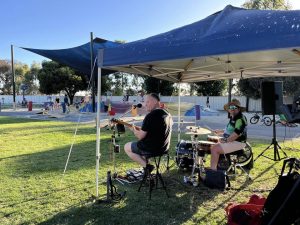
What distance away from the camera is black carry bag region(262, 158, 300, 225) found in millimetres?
2758

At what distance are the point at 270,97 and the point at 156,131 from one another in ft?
13.8

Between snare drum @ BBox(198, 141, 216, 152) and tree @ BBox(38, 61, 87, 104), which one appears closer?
snare drum @ BBox(198, 141, 216, 152)

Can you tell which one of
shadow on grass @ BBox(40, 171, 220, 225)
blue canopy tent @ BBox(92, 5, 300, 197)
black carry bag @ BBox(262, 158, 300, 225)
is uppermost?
blue canopy tent @ BBox(92, 5, 300, 197)

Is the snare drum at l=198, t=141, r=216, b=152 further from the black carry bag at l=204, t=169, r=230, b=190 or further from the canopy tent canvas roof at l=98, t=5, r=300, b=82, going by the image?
the canopy tent canvas roof at l=98, t=5, r=300, b=82

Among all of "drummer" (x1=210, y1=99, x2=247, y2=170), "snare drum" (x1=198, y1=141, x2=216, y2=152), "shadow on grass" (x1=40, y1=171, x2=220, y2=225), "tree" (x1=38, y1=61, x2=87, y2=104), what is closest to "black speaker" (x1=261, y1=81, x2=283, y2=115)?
"drummer" (x1=210, y1=99, x2=247, y2=170)

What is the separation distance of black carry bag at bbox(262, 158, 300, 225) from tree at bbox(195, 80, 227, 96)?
3243cm

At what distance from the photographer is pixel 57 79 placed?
38781 mm

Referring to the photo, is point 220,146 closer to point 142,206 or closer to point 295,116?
point 142,206

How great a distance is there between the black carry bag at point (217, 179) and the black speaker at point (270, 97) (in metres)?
3.31

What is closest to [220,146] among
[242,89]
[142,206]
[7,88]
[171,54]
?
[142,206]

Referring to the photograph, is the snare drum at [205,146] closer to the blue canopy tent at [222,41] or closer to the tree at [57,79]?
the blue canopy tent at [222,41]

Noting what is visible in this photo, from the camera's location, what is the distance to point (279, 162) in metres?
6.60

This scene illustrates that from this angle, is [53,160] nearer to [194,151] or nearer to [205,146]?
[194,151]

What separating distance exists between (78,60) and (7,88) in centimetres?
7737
